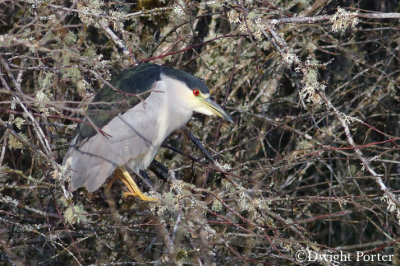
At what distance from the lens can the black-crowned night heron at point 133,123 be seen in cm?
294

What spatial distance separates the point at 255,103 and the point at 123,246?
1.38m

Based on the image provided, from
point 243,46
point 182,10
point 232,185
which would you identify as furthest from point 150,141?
point 243,46

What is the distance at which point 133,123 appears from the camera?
308cm

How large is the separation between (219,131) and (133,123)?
38.7 inches

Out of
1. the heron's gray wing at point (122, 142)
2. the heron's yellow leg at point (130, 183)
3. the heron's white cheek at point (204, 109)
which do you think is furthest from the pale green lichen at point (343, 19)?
the heron's yellow leg at point (130, 183)

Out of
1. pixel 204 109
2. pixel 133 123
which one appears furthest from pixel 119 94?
pixel 204 109

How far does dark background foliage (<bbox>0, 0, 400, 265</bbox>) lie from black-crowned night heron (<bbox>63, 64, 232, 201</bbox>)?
13 cm

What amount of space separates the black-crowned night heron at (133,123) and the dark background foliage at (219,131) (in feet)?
0.41

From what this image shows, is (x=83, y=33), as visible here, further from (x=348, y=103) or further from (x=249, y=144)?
(x=348, y=103)

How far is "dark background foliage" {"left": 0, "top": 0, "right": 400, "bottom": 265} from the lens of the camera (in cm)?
275

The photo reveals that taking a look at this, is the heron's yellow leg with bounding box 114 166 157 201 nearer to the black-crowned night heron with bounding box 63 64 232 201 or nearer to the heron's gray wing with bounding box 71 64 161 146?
the black-crowned night heron with bounding box 63 64 232 201

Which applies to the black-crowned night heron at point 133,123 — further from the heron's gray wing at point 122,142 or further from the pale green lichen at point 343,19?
the pale green lichen at point 343,19

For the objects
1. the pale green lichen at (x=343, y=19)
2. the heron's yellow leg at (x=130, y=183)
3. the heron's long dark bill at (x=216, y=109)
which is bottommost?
the heron's yellow leg at (x=130, y=183)

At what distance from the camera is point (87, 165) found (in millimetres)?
2961
